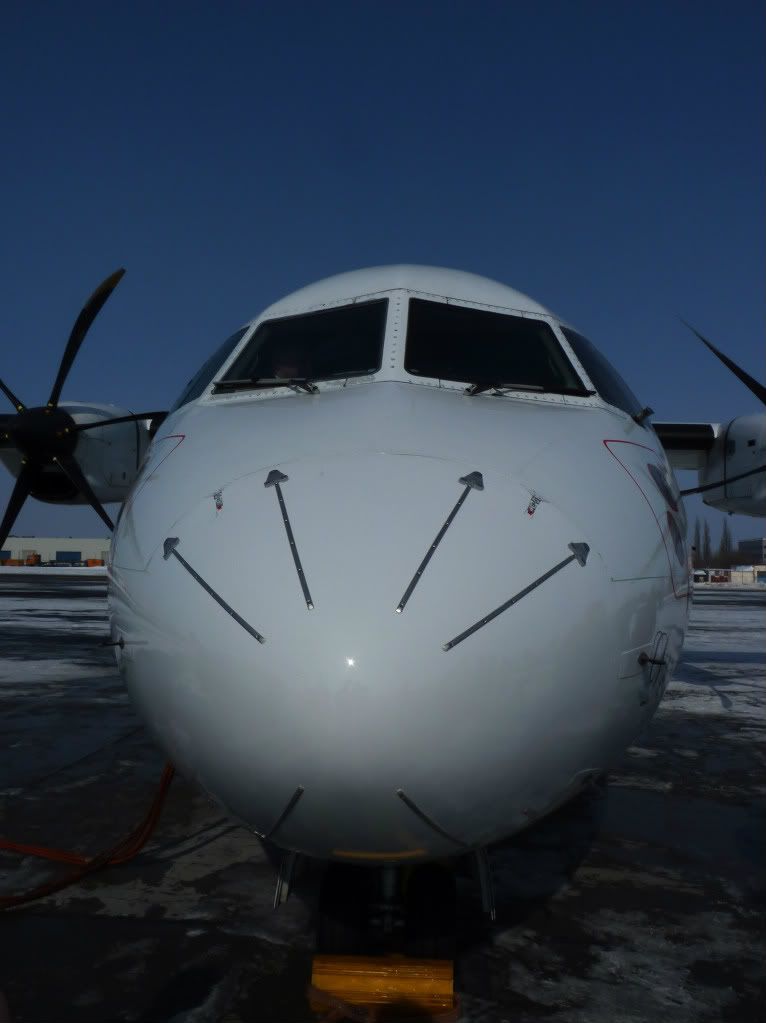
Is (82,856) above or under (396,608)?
under

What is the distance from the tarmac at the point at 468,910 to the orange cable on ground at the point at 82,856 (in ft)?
0.24

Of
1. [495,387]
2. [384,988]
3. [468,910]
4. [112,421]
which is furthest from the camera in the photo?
[112,421]

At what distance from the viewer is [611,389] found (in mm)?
4215

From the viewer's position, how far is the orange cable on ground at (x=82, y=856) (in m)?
4.43

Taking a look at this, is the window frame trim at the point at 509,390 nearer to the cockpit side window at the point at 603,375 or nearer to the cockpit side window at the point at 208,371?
the cockpit side window at the point at 603,375

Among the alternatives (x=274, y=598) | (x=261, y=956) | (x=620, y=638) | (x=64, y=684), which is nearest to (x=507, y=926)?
(x=261, y=956)

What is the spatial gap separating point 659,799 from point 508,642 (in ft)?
16.3

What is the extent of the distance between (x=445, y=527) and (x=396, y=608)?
13.7 inches

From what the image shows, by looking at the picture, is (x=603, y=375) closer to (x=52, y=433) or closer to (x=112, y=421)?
(x=112, y=421)

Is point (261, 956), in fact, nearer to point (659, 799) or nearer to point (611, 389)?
point (611, 389)

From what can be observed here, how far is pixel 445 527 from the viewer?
247cm

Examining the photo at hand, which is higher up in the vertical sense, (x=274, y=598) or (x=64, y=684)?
(x=274, y=598)

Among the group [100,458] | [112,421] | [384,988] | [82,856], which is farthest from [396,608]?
[100,458]

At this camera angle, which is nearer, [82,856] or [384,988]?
[384,988]
